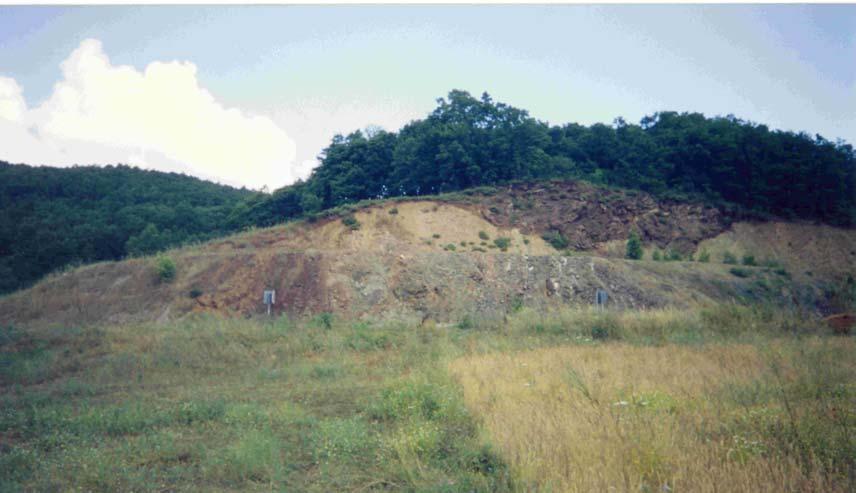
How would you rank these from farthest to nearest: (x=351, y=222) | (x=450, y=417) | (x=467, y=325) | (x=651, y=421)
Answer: (x=351, y=222)
(x=467, y=325)
(x=450, y=417)
(x=651, y=421)

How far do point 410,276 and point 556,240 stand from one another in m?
16.3

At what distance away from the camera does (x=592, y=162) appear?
175ft

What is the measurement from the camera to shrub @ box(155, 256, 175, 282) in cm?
2641

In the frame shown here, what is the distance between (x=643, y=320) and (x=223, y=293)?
60.2ft

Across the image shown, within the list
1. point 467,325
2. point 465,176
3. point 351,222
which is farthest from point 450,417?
point 465,176

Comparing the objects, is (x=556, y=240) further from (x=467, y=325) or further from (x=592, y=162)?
(x=467, y=325)

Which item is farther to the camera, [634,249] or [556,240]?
[556,240]

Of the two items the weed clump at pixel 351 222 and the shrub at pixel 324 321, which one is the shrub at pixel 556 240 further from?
the shrub at pixel 324 321

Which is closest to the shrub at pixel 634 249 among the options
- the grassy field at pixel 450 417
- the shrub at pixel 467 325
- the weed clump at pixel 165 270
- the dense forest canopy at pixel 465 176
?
the dense forest canopy at pixel 465 176

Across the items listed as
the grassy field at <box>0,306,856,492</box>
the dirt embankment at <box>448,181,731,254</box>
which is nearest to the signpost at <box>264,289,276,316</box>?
the grassy field at <box>0,306,856,492</box>

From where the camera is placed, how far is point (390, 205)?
1528 inches

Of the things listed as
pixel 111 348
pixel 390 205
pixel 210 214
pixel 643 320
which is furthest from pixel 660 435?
pixel 210 214

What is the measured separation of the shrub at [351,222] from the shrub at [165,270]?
1190 centimetres

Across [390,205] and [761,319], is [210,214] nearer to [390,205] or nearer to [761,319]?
[390,205]
